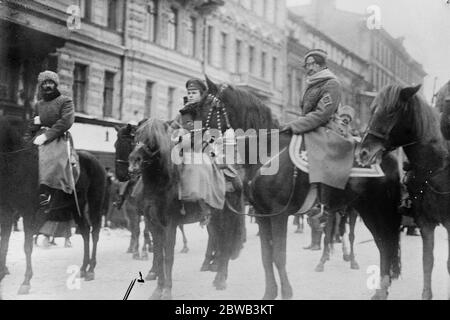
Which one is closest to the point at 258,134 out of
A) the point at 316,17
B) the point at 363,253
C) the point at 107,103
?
the point at 363,253

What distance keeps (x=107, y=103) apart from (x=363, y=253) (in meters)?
11.3

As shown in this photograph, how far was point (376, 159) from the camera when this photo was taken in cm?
516

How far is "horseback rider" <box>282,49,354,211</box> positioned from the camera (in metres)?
5.35

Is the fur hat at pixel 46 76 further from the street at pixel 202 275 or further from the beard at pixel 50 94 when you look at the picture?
the street at pixel 202 275

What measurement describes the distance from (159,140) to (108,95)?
1260 centimetres

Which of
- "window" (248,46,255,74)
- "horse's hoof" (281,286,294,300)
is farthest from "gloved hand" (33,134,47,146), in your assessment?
"window" (248,46,255,74)

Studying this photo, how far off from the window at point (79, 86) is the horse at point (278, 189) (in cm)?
1135

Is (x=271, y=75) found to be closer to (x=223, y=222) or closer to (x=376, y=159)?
(x=223, y=222)

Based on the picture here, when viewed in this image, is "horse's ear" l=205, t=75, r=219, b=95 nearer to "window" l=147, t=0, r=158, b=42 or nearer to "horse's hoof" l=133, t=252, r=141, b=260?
"horse's hoof" l=133, t=252, r=141, b=260

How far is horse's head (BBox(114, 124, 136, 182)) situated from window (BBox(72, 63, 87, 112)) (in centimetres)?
909

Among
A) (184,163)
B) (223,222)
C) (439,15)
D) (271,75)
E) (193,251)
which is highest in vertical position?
(271,75)

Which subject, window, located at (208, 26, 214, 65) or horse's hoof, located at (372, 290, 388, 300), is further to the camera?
window, located at (208, 26, 214, 65)

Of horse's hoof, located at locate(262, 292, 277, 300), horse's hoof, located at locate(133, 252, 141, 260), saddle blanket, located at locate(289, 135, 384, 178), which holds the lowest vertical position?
horse's hoof, located at locate(133, 252, 141, 260)

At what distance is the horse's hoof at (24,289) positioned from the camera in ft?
19.0
